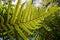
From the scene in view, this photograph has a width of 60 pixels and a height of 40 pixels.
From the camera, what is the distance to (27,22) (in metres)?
0.37

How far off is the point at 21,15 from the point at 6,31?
0.05 metres

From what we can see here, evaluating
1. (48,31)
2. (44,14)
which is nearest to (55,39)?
(48,31)

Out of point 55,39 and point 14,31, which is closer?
point 14,31

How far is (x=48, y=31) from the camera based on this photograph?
2.36 ft

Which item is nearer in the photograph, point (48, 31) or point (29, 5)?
point (29, 5)

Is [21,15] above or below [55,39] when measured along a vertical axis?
above

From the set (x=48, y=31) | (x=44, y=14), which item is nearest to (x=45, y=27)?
(x=48, y=31)

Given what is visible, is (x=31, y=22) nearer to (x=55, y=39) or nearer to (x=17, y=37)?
(x=17, y=37)

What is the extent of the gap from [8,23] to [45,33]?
0.40 m

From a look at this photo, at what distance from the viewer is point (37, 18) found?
39 cm

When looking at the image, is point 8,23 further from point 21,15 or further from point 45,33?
point 45,33

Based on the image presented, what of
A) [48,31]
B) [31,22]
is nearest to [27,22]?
[31,22]

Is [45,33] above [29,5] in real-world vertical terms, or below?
below

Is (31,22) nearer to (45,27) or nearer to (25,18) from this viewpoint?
(25,18)
